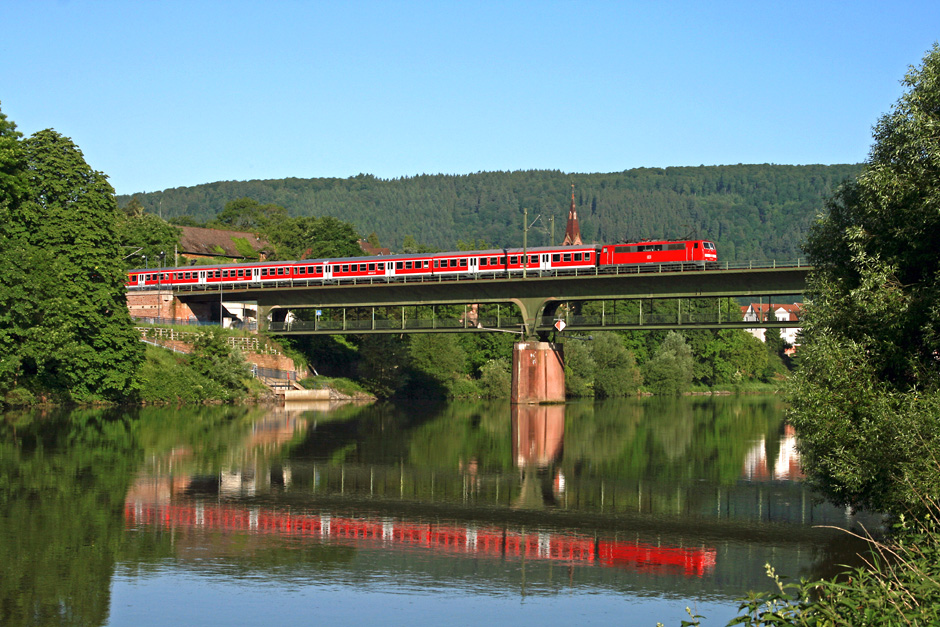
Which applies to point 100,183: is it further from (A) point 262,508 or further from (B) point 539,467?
(A) point 262,508

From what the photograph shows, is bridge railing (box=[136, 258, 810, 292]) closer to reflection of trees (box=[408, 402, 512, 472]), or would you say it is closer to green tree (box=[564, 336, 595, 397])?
reflection of trees (box=[408, 402, 512, 472])

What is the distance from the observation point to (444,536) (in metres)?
25.5

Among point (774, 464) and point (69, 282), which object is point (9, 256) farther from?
point (774, 464)

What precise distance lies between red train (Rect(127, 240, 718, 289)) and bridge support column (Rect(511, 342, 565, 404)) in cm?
648

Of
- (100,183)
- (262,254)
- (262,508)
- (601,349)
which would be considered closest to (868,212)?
(262,508)

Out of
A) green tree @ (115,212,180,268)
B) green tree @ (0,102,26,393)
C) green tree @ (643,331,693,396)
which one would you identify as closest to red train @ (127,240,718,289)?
green tree @ (115,212,180,268)

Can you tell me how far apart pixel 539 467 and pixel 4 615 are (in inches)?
1036

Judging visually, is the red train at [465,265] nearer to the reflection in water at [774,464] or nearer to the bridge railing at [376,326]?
the bridge railing at [376,326]

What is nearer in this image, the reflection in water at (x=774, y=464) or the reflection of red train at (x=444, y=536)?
the reflection of red train at (x=444, y=536)

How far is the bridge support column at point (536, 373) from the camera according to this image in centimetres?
8819

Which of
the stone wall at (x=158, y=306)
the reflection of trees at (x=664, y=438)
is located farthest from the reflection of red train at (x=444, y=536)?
the stone wall at (x=158, y=306)

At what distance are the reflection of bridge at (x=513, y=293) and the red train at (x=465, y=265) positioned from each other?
0.80 meters

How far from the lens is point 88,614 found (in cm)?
1764

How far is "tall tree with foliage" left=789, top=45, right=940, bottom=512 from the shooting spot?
2289cm
